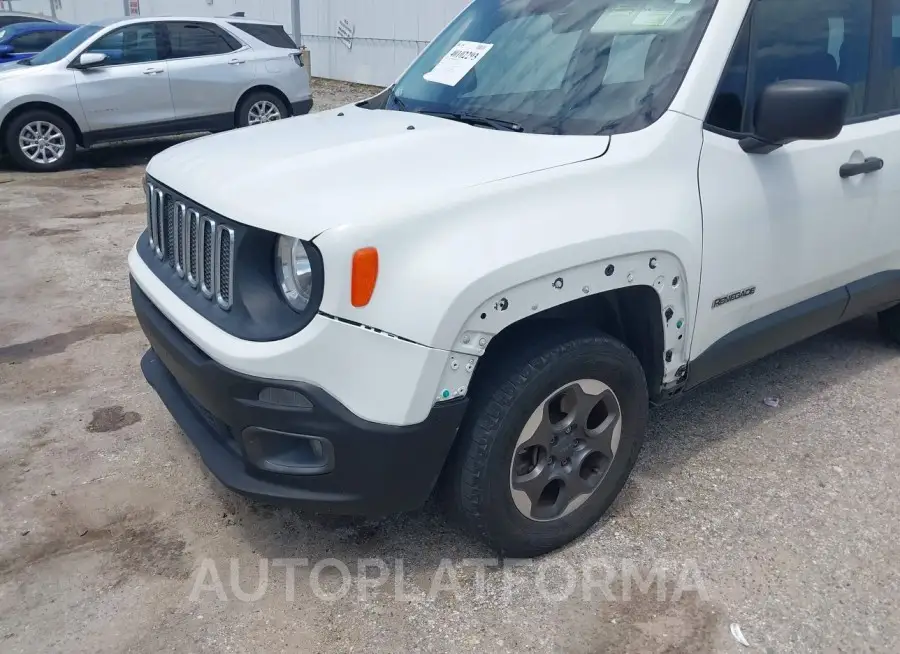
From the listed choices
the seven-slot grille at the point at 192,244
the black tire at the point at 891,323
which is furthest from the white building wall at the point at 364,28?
the seven-slot grille at the point at 192,244

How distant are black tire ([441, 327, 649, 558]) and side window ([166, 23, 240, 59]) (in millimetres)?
8732

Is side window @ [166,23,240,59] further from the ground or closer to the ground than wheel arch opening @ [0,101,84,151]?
further from the ground

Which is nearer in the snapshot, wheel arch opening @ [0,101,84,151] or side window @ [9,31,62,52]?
wheel arch opening @ [0,101,84,151]

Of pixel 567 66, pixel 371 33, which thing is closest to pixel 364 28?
pixel 371 33

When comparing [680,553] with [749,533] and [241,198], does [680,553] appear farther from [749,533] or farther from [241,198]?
[241,198]

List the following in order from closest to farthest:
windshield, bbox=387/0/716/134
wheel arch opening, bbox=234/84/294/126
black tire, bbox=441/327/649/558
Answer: black tire, bbox=441/327/649/558, windshield, bbox=387/0/716/134, wheel arch opening, bbox=234/84/294/126

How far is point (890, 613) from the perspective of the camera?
7.94 ft

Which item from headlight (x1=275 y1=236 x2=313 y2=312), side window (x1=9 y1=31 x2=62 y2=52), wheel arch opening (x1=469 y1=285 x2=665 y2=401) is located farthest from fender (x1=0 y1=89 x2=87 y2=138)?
wheel arch opening (x1=469 y1=285 x2=665 y2=401)

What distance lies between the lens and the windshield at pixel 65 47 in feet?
29.4

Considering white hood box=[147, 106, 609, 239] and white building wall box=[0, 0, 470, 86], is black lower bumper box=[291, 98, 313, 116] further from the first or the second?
white hood box=[147, 106, 609, 239]

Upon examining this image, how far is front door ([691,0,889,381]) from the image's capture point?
271 centimetres

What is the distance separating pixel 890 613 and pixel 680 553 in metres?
0.65

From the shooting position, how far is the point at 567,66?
9.50 feet

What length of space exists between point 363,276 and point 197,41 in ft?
29.6
